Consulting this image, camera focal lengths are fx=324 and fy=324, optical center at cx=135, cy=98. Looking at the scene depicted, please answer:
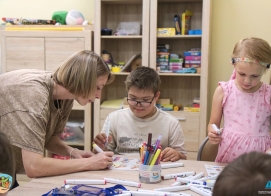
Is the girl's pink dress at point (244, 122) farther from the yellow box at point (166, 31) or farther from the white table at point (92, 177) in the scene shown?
the yellow box at point (166, 31)

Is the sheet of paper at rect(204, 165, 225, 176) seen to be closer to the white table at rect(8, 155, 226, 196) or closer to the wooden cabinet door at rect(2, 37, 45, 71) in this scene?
the white table at rect(8, 155, 226, 196)

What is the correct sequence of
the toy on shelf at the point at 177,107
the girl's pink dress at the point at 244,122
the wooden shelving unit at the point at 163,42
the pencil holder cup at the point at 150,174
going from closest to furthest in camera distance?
the pencil holder cup at the point at 150,174
the girl's pink dress at the point at 244,122
the wooden shelving unit at the point at 163,42
the toy on shelf at the point at 177,107

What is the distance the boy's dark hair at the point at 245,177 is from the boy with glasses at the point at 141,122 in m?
1.11

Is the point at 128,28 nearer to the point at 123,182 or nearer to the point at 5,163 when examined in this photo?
the point at 123,182

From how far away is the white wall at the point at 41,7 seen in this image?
3443 millimetres

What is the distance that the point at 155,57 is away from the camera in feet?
9.93

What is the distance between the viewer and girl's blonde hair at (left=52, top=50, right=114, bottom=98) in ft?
4.84

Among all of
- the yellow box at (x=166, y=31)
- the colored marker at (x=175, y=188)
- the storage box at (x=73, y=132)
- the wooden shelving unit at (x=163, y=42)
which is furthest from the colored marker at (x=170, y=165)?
the storage box at (x=73, y=132)

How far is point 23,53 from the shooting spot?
10.6 feet

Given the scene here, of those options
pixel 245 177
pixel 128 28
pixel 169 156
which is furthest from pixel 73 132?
pixel 245 177

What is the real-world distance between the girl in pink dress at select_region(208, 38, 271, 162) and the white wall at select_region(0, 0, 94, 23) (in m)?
2.09

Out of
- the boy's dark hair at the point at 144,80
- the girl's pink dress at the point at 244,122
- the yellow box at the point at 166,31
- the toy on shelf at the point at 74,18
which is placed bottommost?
the girl's pink dress at the point at 244,122

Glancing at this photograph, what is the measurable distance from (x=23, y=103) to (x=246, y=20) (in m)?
2.44

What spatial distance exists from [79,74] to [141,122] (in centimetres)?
59
